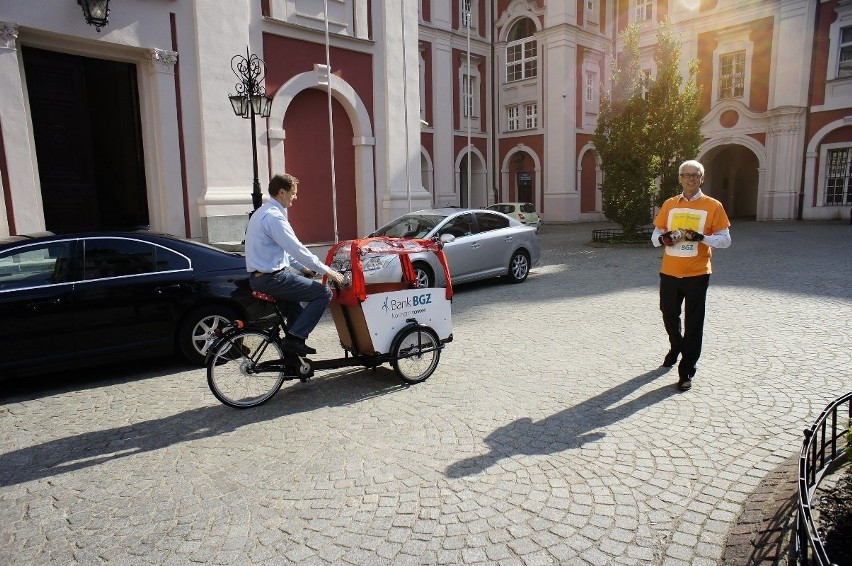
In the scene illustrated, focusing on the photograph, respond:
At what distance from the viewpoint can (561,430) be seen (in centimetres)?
441

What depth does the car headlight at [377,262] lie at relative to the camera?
553 cm

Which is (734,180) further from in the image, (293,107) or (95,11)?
(95,11)

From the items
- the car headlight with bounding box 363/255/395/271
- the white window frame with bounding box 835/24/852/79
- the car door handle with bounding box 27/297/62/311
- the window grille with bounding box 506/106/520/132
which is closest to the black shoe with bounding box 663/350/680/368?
the car headlight with bounding box 363/255/395/271

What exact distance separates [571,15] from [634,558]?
110ft

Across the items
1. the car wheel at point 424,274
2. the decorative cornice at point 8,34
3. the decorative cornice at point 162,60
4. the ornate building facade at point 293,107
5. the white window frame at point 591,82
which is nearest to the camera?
the decorative cornice at point 8,34

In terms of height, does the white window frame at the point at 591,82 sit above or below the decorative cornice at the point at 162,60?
above

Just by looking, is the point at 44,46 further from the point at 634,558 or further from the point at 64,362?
the point at 634,558

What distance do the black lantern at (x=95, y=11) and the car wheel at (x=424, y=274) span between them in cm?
733

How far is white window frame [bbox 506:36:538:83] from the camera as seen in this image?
3309 cm

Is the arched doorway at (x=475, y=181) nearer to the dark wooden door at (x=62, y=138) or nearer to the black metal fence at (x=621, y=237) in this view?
the black metal fence at (x=621, y=237)

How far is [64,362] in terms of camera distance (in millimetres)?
5539

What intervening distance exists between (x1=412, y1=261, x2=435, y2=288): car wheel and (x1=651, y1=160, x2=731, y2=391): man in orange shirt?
5.20 meters

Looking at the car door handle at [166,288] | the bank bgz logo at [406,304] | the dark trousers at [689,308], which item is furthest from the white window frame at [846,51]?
the car door handle at [166,288]

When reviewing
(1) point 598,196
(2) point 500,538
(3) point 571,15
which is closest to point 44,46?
(2) point 500,538
